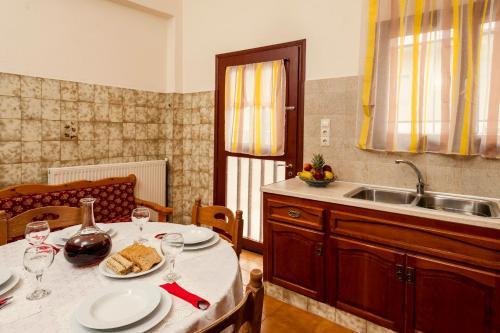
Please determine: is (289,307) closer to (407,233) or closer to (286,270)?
(286,270)

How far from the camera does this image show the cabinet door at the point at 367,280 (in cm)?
181

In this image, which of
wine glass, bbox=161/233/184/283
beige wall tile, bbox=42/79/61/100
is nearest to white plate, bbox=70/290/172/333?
wine glass, bbox=161/233/184/283

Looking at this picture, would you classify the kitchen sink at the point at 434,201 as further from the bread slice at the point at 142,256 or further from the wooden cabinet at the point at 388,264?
the bread slice at the point at 142,256

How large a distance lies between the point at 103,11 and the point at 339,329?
3521 millimetres

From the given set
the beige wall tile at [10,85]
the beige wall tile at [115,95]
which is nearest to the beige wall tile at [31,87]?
the beige wall tile at [10,85]

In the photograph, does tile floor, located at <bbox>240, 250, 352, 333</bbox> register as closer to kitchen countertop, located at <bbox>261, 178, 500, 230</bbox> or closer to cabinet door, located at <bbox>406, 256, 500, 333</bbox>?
cabinet door, located at <bbox>406, 256, 500, 333</bbox>

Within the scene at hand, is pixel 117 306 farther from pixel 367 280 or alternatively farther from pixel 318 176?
pixel 318 176

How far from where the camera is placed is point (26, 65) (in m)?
2.67

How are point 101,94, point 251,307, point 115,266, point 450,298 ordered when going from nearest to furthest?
point 251,307
point 115,266
point 450,298
point 101,94

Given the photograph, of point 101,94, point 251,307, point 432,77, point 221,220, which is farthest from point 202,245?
point 101,94

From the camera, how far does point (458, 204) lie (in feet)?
6.84

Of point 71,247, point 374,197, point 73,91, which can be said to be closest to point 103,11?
point 73,91

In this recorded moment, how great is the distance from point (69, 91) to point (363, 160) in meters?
2.71

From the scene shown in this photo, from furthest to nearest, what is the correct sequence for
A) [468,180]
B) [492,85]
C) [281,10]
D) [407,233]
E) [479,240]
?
[281,10]
[468,180]
[492,85]
[407,233]
[479,240]
